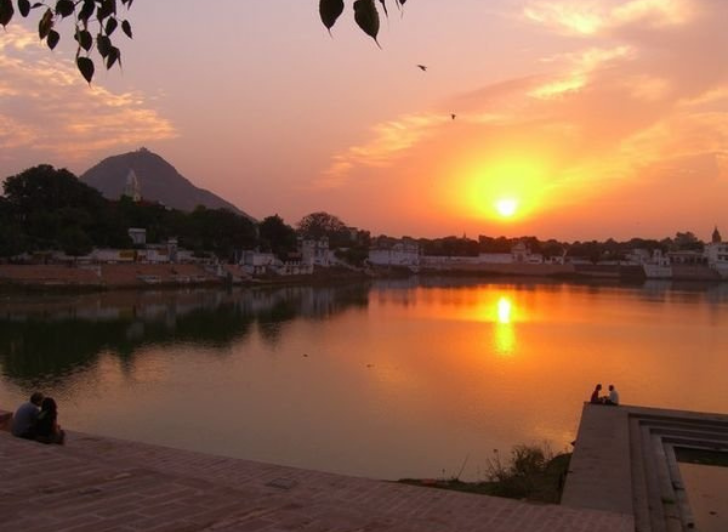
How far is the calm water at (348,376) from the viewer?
33.5 ft

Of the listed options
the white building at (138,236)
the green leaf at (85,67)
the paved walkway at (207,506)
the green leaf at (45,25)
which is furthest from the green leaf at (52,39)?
the white building at (138,236)

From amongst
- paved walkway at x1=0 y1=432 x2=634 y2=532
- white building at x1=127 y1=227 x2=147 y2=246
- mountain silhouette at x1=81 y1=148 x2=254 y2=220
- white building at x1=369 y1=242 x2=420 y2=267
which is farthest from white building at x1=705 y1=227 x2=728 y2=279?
mountain silhouette at x1=81 y1=148 x2=254 y2=220

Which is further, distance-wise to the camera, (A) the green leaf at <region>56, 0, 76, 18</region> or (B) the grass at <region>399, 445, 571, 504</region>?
(B) the grass at <region>399, 445, 571, 504</region>

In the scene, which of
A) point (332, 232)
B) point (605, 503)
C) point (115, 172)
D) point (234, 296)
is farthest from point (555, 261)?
point (115, 172)

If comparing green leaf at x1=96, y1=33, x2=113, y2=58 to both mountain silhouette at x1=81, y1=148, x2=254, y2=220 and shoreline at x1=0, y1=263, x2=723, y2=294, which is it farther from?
mountain silhouette at x1=81, y1=148, x2=254, y2=220

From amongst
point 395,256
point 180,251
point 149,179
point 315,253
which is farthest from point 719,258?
point 149,179

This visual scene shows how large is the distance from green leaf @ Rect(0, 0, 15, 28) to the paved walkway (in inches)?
89.3

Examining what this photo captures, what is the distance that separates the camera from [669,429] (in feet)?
28.8

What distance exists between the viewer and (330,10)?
4.34ft

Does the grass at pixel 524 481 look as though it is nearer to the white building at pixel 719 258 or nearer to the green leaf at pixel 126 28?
the green leaf at pixel 126 28

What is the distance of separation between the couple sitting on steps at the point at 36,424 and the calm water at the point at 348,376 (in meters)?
3.63

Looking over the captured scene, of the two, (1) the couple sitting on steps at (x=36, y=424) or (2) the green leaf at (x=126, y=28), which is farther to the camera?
(1) the couple sitting on steps at (x=36, y=424)

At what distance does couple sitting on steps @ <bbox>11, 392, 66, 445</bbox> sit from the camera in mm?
5840

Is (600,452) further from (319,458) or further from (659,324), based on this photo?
(659,324)
